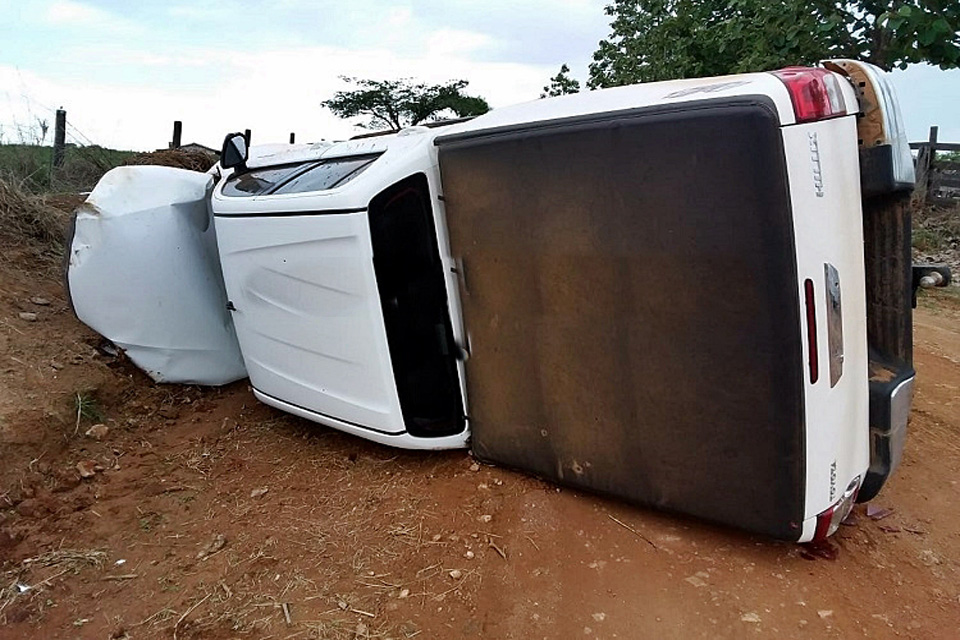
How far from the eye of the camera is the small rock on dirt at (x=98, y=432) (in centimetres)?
388

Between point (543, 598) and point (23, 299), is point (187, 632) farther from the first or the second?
point (23, 299)

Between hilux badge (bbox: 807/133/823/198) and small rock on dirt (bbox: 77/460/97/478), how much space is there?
3.60 metres

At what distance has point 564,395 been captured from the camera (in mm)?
2676

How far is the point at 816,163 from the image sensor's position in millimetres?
2068

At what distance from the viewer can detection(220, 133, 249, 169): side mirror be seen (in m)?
4.02

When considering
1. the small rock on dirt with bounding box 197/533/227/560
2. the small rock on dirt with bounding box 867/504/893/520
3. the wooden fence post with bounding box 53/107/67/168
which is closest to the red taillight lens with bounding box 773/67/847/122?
the small rock on dirt with bounding box 867/504/893/520

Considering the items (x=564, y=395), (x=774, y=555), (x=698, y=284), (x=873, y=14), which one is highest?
(x=873, y=14)

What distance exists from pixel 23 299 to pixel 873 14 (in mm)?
8167

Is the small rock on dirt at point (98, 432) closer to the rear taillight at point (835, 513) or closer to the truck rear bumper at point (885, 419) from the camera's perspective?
the rear taillight at point (835, 513)

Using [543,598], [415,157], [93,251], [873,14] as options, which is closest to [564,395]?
[543,598]

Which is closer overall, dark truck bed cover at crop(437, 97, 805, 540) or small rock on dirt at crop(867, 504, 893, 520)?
dark truck bed cover at crop(437, 97, 805, 540)

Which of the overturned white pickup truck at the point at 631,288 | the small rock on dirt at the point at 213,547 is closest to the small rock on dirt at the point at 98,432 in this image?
the overturned white pickup truck at the point at 631,288

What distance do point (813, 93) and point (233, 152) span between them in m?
3.18

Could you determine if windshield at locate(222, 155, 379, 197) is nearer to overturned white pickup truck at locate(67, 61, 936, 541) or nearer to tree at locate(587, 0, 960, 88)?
overturned white pickup truck at locate(67, 61, 936, 541)
